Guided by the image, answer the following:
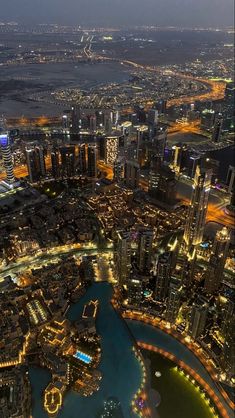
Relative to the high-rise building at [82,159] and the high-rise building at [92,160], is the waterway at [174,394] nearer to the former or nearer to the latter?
the high-rise building at [92,160]

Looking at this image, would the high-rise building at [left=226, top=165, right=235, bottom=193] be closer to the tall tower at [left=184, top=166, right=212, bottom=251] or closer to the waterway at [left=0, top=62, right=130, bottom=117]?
the tall tower at [left=184, top=166, right=212, bottom=251]

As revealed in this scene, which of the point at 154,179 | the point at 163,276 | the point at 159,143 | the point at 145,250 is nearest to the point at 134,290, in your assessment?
the point at 163,276

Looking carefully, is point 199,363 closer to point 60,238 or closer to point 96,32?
point 60,238

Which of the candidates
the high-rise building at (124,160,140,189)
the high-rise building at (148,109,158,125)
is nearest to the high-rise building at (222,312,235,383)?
the high-rise building at (124,160,140,189)

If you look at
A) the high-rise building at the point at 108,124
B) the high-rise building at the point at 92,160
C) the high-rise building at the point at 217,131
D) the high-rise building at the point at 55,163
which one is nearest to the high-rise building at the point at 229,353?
the high-rise building at the point at 92,160

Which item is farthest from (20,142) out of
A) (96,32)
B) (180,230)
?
(96,32)
